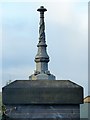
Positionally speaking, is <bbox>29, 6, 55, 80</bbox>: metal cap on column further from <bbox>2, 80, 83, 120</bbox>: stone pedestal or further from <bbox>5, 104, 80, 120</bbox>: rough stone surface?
<bbox>5, 104, 80, 120</bbox>: rough stone surface

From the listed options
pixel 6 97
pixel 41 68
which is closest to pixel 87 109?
pixel 41 68

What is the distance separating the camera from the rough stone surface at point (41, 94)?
61.8 feet

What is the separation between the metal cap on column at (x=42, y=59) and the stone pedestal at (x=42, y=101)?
2.56m

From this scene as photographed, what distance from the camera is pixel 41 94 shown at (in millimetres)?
18969

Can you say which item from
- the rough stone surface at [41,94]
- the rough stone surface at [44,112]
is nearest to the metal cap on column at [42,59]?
the rough stone surface at [41,94]

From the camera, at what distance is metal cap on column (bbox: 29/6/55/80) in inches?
855

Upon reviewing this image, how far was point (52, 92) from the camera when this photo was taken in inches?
750

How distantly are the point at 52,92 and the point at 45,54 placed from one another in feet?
14.7

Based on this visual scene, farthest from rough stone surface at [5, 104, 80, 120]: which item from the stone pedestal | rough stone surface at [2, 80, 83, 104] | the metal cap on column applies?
the metal cap on column

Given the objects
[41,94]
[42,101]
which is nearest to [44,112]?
[42,101]

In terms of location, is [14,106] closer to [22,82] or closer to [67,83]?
[22,82]

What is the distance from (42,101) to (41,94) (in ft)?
1.42

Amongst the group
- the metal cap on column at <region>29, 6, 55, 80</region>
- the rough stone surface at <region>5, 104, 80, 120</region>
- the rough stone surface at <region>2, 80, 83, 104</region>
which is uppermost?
the metal cap on column at <region>29, 6, 55, 80</region>

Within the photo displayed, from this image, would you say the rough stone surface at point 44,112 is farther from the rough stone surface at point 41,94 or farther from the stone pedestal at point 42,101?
the rough stone surface at point 41,94
